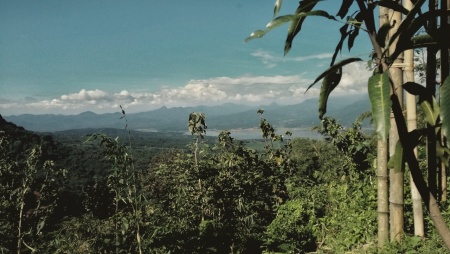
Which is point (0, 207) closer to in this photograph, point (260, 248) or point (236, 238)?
point (236, 238)

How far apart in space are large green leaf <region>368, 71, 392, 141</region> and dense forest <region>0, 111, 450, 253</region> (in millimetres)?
2641

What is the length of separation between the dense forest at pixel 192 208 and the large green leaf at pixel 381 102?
8.67 feet

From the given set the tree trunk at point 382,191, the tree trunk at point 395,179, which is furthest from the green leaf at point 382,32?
the tree trunk at point 382,191

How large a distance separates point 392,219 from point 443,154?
117 inches

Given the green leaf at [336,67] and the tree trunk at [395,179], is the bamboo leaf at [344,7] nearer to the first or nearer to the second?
the green leaf at [336,67]

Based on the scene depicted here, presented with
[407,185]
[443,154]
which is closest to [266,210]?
[407,185]

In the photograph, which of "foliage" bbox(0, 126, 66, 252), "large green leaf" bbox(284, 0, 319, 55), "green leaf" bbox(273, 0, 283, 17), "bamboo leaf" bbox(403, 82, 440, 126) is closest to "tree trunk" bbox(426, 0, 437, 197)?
"bamboo leaf" bbox(403, 82, 440, 126)

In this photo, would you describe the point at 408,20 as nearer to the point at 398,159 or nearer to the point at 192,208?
the point at 398,159

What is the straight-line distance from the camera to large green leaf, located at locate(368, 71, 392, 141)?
2.56 feet

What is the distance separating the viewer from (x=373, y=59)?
3.12ft

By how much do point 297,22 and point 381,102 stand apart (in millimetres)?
473

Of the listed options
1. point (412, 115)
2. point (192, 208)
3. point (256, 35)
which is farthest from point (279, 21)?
point (192, 208)

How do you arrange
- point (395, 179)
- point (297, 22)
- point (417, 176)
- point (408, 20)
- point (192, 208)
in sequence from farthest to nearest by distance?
point (192, 208)
point (395, 179)
point (297, 22)
point (417, 176)
point (408, 20)

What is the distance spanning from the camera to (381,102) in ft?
2.62
